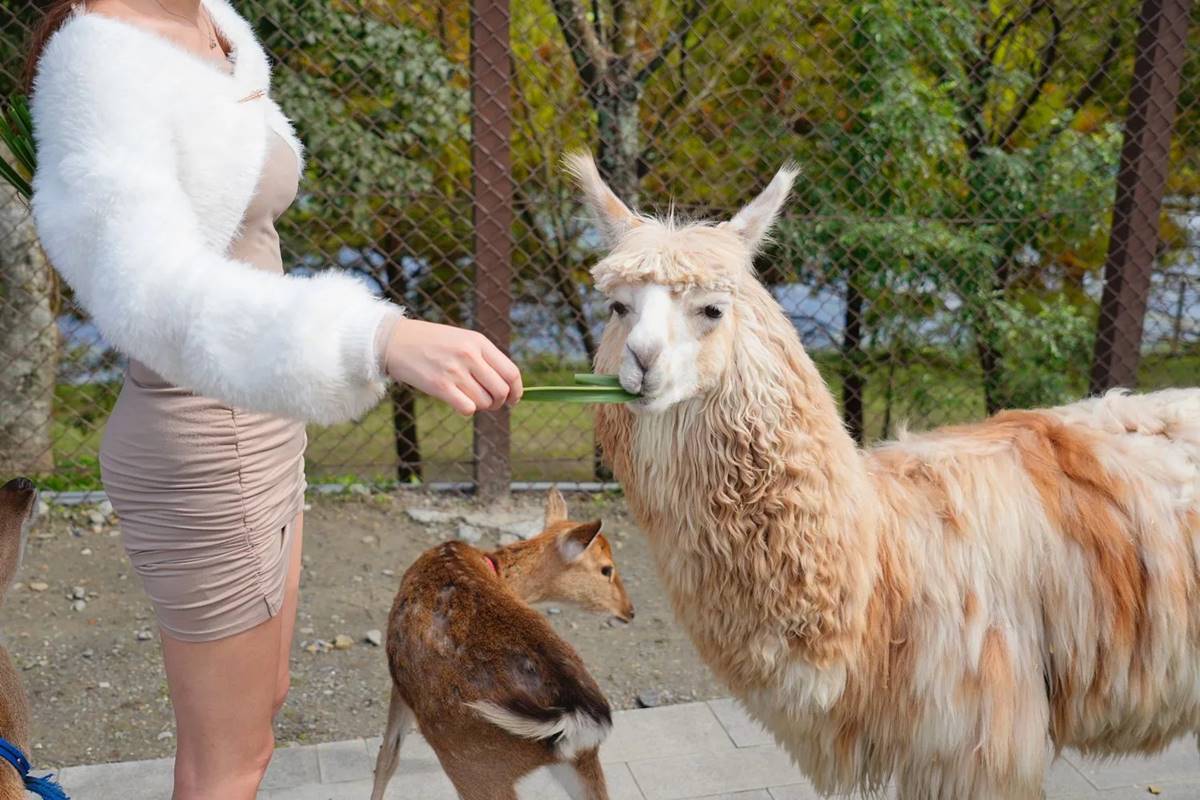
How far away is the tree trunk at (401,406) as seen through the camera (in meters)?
5.96

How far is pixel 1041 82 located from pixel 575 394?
5.54 metres

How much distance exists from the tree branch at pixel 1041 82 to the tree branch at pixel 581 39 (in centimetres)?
266

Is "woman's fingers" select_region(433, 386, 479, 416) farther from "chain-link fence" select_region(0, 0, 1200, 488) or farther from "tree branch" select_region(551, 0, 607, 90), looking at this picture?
"tree branch" select_region(551, 0, 607, 90)

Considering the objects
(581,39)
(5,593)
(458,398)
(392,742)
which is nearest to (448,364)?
(458,398)

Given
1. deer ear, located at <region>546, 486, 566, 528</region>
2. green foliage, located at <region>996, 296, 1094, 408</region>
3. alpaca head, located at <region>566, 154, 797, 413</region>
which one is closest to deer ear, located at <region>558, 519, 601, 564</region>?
deer ear, located at <region>546, 486, 566, 528</region>

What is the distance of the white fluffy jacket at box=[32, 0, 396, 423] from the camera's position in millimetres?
1465

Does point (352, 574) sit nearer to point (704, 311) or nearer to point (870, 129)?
point (704, 311)

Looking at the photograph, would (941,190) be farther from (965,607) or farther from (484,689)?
(484,689)

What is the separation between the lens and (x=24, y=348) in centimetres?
530

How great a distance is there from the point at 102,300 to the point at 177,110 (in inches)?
12.6

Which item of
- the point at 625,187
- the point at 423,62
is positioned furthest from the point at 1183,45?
the point at 423,62

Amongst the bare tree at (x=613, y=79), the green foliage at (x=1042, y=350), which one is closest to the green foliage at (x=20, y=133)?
the bare tree at (x=613, y=79)

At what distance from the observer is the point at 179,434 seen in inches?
72.4

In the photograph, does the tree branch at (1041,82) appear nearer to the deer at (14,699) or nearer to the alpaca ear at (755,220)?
the alpaca ear at (755,220)
